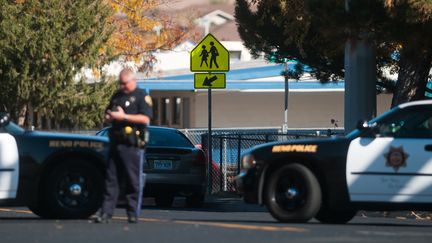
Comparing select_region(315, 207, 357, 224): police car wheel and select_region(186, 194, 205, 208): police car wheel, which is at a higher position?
select_region(315, 207, 357, 224): police car wheel

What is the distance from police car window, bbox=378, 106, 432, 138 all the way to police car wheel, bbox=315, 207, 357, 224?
3.91 ft

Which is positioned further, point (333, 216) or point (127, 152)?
point (333, 216)

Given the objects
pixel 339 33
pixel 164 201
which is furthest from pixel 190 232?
pixel 164 201

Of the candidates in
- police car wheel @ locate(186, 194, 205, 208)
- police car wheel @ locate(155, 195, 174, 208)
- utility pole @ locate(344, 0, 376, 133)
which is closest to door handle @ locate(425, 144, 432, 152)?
utility pole @ locate(344, 0, 376, 133)

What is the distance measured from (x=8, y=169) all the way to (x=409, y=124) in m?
4.62

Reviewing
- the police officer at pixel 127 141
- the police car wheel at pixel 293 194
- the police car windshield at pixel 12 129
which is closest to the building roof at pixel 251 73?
the police car wheel at pixel 293 194

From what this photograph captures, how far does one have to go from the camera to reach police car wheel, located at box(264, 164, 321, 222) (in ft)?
40.2

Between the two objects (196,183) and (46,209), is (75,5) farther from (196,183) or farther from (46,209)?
(46,209)

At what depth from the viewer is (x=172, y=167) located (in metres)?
18.0

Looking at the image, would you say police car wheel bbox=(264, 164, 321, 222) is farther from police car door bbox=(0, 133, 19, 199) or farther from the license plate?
the license plate

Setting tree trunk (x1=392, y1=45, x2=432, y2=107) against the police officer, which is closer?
the police officer

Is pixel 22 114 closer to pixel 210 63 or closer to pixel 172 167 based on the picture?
pixel 210 63

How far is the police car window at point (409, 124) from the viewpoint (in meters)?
12.3

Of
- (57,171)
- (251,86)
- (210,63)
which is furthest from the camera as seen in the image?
(251,86)
